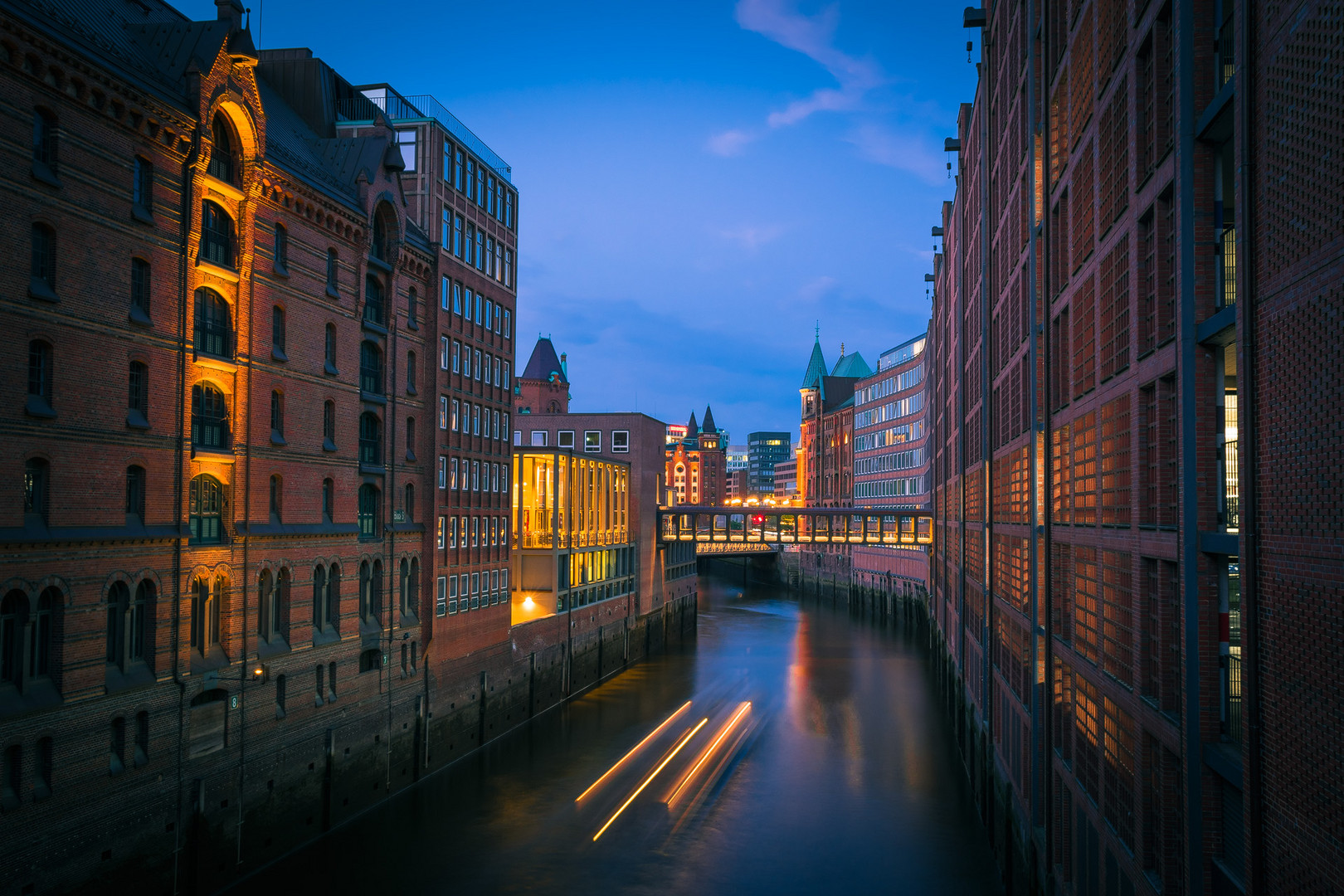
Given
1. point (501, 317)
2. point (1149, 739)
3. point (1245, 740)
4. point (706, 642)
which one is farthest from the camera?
point (706, 642)

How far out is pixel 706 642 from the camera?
82750 mm

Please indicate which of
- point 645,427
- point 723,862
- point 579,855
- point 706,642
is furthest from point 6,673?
point 706,642

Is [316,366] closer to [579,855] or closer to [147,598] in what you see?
[147,598]

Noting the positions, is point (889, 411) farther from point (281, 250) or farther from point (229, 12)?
point (229, 12)

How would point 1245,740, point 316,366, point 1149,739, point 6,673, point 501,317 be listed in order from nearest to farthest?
point 1245,740
point 1149,739
point 6,673
point 316,366
point 501,317

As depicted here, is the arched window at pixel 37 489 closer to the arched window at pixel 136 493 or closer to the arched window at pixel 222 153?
the arched window at pixel 136 493

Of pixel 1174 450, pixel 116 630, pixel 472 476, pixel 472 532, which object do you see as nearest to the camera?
pixel 1174 450

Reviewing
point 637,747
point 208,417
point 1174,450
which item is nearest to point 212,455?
point 208,417

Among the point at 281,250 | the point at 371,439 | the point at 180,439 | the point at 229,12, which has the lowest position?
the point at 180,439

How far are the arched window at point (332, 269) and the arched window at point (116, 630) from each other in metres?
13.3

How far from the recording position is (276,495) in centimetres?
3047

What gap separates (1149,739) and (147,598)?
73.6 ft

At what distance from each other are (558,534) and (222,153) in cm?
3301

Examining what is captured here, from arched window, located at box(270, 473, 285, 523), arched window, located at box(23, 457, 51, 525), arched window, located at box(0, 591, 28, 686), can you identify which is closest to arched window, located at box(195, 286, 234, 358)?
arched window, located at box(270, 473, 285, 523)
